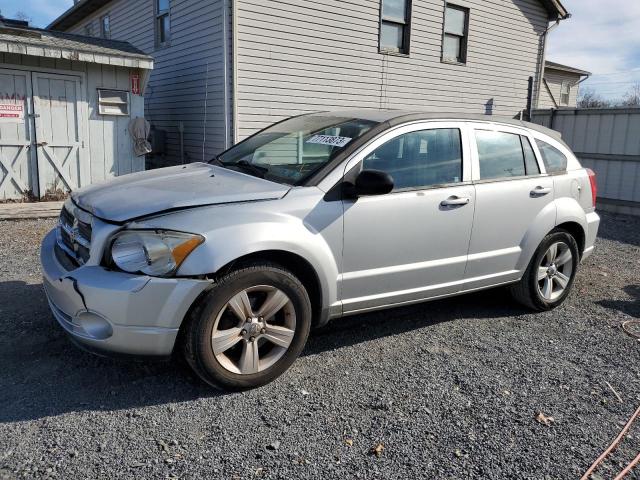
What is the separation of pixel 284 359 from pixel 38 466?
140 centimetres

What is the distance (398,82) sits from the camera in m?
12.9

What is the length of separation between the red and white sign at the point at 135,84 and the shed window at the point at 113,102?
0.46 ft

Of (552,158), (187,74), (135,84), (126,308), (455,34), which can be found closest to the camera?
(126,308)

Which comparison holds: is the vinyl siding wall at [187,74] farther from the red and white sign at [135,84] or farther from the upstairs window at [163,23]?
the red and white sign at [135,84]

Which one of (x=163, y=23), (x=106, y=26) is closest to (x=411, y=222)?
(x=163, y=23)

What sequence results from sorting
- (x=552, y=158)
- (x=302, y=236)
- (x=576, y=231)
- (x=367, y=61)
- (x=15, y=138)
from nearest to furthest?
(x=302, y=236), (x=552, y=158), (x=576, y=231), (x=15, y=138), (x=367, y=61)

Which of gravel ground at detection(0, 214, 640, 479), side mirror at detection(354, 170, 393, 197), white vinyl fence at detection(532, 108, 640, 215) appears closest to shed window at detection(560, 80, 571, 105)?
white vinyl fence at detection(532, 108, 640, 215)

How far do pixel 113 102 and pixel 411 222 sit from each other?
25.6 feet

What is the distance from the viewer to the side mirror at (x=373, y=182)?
3418mm

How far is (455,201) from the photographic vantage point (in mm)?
4008

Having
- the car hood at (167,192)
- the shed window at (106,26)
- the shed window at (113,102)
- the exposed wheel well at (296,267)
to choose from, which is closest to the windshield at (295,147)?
the car hood at (167,192)

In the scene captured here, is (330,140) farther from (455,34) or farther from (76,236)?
(455,34)

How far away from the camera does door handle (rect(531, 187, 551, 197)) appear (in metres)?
4.52

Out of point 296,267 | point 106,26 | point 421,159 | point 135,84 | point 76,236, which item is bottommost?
point 296,267
